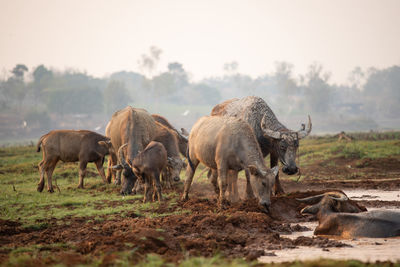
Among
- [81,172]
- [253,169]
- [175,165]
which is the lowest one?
[81,172]

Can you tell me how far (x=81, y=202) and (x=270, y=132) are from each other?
18.1 feet

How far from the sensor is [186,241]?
7410mm

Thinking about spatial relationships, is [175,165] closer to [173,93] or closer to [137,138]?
[137,138]

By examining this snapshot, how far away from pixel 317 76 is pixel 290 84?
1592cm

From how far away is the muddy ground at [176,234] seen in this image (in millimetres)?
6797

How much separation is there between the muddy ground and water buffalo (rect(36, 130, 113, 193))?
5.84 m

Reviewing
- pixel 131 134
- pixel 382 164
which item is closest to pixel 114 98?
pixel 382 164

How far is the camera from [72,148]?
1631 cm

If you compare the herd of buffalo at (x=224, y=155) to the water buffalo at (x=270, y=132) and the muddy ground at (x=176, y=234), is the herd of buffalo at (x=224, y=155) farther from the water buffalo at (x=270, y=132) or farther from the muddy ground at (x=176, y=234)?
the muddy ground at (x=176, y=234)

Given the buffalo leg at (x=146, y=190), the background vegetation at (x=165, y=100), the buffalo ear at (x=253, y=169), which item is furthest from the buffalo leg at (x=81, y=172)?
the background vegetation at (x=165, y=100)

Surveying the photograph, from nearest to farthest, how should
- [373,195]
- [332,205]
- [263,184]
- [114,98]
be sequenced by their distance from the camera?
[332,205], [263,184], [373,195], [114,98]

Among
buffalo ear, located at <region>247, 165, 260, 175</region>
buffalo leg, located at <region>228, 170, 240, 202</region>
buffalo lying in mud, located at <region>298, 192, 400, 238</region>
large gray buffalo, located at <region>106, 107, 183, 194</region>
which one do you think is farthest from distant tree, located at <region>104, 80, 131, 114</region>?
buffalo lying in mud, located at <region>298, 192, 400, 238</region>

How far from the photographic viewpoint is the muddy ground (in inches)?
268

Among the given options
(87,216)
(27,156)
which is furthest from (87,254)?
(27,156)
